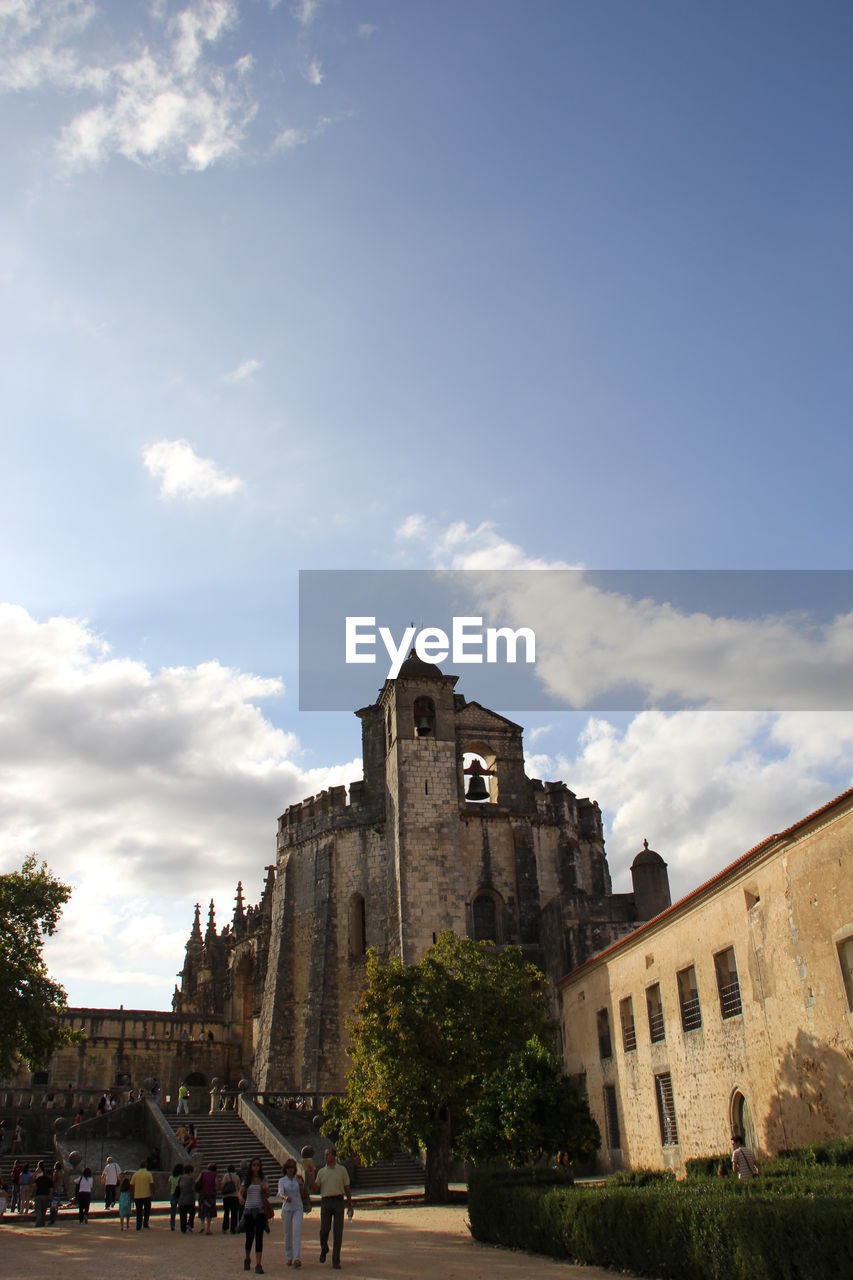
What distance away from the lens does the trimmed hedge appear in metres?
8.31

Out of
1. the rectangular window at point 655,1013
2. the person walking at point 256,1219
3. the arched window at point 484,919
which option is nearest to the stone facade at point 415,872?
the arched window at point 484,919

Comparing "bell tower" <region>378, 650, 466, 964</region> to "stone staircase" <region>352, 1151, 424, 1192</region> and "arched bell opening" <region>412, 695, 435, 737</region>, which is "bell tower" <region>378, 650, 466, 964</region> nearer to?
Result: "arched bell opening" <region>412, 695, 435, 737</region>

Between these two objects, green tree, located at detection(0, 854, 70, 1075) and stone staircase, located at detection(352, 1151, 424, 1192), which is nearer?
green tree, located at detection(0, 854, 70, 1075)

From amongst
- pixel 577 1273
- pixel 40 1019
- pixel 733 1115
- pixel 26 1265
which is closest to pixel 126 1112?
pixel 40 1019

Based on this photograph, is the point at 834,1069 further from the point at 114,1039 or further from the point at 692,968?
the point at 114,1039

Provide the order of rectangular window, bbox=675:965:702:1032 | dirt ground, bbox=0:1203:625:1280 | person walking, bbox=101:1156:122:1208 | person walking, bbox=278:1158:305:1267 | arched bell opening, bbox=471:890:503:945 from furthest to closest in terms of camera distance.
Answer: arched bell opening, bbox=471:890:503:945, person walking, bbox=101:1156:122:1208, rectangular window, bbox=675:965:702:1032, person walking, bbox=278:1158:305:1267, dirt ground, bbox=0:1203:625:1280

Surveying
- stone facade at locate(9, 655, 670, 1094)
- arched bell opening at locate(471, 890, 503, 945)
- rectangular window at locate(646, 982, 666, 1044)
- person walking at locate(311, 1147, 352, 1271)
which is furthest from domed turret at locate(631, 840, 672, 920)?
person walking at locate(311, 1147, 352, 1271)

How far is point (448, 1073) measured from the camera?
20.4m

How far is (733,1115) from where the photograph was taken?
679 inches

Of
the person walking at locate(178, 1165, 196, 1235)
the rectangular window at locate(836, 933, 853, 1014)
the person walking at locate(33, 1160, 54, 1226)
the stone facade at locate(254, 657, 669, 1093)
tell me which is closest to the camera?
the rectangular window at locate(836, 933, 853, 1014)

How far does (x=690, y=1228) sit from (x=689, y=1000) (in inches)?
394

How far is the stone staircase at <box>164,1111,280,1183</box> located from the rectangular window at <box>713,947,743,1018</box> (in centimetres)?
1249

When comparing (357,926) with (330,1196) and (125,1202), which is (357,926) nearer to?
(125,1202)

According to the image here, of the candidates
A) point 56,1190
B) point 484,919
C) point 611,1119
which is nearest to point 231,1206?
point 56,1190
